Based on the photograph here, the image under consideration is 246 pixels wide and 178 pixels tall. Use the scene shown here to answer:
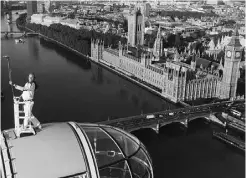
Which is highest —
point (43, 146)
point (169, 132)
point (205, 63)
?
point (43, 146)

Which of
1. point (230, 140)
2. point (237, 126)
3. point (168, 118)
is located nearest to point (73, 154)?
point (230, 140)

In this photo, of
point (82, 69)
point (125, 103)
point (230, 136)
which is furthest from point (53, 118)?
point (82, 69)

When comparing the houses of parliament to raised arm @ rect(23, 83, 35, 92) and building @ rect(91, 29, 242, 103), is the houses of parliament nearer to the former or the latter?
building @ rect(91, 29, 242, 103)

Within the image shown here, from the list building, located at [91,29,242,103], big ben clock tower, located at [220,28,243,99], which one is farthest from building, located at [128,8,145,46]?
big ben clock tower, located at [220,28,243,99]

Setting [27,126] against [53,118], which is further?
[53,118]

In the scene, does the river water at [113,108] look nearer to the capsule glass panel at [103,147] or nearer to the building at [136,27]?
the building at [136,27]

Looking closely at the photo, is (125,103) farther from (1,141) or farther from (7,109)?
(1,141)

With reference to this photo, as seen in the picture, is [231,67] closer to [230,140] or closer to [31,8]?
[230,140]
